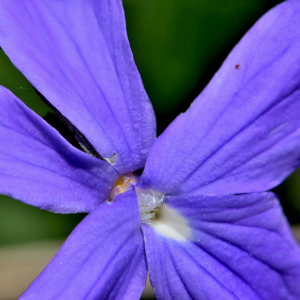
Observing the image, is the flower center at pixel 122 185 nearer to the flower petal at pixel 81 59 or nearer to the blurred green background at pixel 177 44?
the flower petal at pixel 81 59

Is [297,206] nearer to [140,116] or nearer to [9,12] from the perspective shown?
[140,116]

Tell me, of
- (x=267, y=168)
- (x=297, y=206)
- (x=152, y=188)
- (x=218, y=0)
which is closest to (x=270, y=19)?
(x=267, y=168)

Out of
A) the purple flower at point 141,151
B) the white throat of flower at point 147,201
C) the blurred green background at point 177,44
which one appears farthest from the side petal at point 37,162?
the blurred green background at point 177,44

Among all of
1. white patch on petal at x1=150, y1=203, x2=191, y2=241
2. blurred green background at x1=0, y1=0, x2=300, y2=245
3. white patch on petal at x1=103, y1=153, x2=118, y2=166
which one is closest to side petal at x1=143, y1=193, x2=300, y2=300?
white patch on petal at x1=150, y1=203, x2=191, y2=241

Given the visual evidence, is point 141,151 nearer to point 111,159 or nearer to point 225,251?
point 111,159

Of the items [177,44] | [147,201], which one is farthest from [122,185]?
[177,44]

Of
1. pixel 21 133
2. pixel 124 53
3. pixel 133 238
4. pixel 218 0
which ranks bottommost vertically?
pixel 133 238
